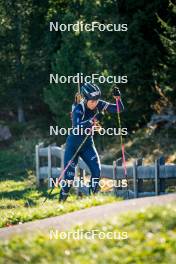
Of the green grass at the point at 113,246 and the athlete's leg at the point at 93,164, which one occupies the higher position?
the athlete's leg at the point at 93,164

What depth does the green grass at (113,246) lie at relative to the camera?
8305mm

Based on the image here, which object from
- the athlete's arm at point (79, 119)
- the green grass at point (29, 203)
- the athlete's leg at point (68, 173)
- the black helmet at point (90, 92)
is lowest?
the green grass at point (29, 203)

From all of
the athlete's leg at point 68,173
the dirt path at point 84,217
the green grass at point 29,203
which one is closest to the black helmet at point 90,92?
the athlete's leg at point 68,173

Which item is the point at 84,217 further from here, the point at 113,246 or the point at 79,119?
the point at 79,119

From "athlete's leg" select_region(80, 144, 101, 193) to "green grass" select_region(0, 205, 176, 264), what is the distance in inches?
208

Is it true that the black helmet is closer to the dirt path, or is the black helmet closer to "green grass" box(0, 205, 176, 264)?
the dirt path

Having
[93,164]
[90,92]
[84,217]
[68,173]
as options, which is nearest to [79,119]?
[90,92]

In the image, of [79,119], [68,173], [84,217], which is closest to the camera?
[84,217]

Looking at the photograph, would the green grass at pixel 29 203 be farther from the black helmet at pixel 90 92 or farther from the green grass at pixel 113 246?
the green grass at pixel 113 246

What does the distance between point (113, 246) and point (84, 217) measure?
5.87 ft

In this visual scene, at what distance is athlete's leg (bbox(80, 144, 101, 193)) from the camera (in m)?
14.9

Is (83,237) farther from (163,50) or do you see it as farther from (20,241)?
(163,50)

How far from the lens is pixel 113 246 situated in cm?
871

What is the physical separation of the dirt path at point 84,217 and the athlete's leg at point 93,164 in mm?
3591
